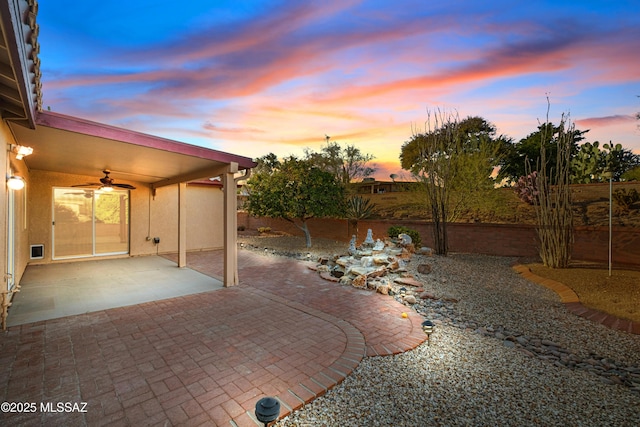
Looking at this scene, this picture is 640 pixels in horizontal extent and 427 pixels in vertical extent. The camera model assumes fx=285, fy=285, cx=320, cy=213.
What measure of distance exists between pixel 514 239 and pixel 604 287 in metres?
3.12

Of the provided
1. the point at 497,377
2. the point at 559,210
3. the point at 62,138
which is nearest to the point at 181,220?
the point at 62,138

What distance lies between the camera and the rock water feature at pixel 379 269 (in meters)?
5.36

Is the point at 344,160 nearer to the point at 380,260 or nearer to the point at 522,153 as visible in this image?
the point at 522,153

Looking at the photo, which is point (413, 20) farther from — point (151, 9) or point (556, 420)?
point (556, 420)

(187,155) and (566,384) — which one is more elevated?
(187,155)

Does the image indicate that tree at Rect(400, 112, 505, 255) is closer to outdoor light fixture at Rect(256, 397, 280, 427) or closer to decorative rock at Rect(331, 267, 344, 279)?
decorative rock at Rect(331, 267, 344, 279)

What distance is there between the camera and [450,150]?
28.1 ft

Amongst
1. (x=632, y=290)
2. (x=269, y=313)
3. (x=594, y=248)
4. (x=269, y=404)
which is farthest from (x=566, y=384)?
(x=594, y=248)

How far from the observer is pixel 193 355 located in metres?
2.97

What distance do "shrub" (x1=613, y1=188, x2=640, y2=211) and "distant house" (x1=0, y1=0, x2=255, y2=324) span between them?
480 inches

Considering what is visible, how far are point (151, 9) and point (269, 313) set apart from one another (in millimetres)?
6932

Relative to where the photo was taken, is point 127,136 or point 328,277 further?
point 328,277

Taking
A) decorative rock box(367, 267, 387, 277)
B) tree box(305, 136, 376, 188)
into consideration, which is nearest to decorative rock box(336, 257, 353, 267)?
decorative rock box(367, 267, 387, 277)

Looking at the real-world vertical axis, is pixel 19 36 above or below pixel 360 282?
above
